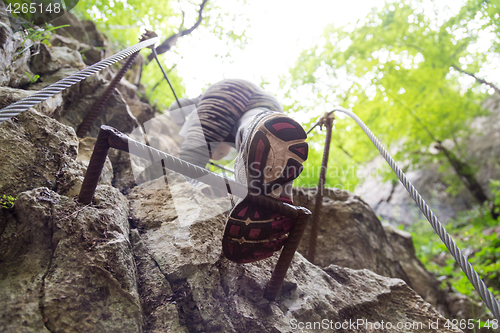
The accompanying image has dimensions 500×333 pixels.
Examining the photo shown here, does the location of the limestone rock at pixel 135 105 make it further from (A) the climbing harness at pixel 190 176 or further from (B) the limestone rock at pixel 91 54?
(A) the climbing harness at pixel 190 176

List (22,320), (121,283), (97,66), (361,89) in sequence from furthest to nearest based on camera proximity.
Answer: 1. (361,89)
2. (97,66)
3. (121,283)
4. (22,320)

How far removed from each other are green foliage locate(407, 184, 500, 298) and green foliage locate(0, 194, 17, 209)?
3.88 m

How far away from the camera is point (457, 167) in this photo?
6176 mm

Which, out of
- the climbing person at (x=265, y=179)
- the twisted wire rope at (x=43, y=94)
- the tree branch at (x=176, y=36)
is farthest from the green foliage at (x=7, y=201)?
the tree branch at (x=176, y=36)

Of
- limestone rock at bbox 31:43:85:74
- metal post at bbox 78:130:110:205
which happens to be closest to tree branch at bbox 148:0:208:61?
limestone rock at bbox 31:43:85:74

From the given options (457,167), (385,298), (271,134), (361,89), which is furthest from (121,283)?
(457,167)

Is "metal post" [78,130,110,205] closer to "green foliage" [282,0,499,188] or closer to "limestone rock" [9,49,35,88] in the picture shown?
"limestone rock" [9,49,35,88]

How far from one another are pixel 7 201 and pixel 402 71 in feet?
19.3

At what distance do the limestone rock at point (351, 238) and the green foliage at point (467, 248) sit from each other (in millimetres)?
973

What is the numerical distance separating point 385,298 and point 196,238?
122 cm

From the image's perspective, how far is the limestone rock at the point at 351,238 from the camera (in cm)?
245

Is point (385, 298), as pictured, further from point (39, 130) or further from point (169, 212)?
point (39, 130)

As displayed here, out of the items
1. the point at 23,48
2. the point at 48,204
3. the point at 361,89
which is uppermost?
the point at 361,89

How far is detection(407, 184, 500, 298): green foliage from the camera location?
3602mm
